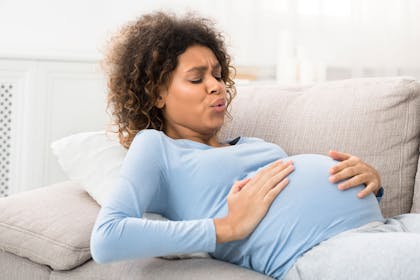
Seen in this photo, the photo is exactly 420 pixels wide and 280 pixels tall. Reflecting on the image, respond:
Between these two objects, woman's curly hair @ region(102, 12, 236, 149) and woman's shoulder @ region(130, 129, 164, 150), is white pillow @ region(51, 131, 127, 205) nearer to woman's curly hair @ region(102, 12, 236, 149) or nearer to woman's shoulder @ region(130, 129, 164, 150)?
woman's curly hair @ region(102, 12, 236, 149)

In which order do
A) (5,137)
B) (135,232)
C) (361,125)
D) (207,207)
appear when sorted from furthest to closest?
(5,137), (361,125), (207,207), (135,232)

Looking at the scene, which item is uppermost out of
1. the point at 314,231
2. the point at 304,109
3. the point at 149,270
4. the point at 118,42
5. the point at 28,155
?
the point at 118,42

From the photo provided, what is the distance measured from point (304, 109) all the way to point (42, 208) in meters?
0.70

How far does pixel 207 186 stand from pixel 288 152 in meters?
0.38

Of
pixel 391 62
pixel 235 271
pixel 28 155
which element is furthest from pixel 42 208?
pixel 391 62

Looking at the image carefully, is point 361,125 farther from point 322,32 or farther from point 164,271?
point 322,32

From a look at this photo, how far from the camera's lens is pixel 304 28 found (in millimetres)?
2965

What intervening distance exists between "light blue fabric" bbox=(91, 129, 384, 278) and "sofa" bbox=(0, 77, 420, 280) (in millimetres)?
115

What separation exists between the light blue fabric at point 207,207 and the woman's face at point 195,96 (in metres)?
0.06

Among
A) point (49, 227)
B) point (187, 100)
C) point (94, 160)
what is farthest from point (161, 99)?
point (49, 227)

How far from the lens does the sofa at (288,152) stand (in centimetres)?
132

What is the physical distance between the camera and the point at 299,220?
1.14 metres

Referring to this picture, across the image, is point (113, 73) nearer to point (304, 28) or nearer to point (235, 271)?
point (235, 271)

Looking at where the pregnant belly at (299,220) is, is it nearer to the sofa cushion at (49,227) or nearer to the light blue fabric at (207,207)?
the light blue fabric at (207,207)
